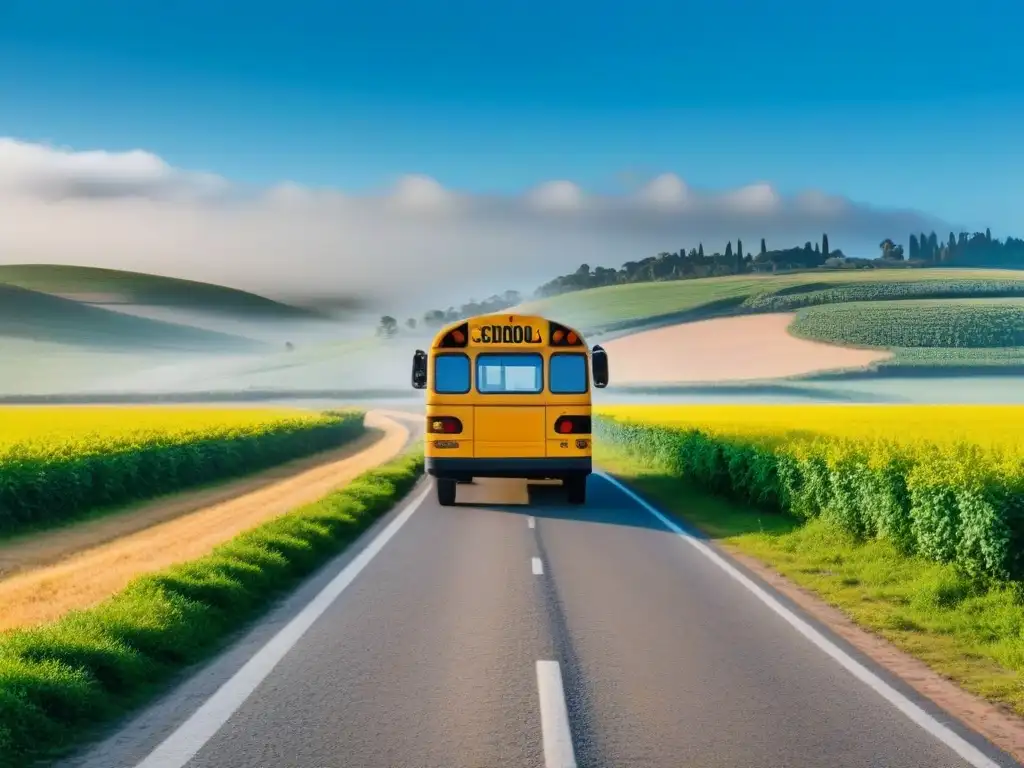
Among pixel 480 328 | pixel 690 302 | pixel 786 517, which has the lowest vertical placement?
pixel 786 517

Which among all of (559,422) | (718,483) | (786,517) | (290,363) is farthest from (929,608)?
(290,363)

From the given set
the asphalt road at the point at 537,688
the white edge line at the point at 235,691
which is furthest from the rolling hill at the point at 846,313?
the white edge line at the point at 235,691

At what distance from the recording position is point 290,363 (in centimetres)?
16912

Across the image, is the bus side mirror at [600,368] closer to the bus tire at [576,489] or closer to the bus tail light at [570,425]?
the bus tail light at [570,425]

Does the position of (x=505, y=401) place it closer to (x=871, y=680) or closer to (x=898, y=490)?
(x=898, y=490)

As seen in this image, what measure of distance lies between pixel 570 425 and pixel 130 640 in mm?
13510

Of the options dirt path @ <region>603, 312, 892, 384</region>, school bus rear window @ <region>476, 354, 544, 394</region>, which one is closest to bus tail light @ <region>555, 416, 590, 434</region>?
school bus rear window @ <region>476, 354, 544, 394</region>

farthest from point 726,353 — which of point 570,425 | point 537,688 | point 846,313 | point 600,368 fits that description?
point 537,688

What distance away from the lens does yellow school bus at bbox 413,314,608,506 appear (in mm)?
21172

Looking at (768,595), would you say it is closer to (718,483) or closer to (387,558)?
(387,558)

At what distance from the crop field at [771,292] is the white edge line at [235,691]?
126 m

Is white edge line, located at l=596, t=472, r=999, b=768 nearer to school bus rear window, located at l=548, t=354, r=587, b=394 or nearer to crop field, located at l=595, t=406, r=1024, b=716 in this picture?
crop field, located at l=595, t=406, r=1024, b=716

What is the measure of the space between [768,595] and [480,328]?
1092 centimetres

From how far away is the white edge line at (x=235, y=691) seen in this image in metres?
6.09
